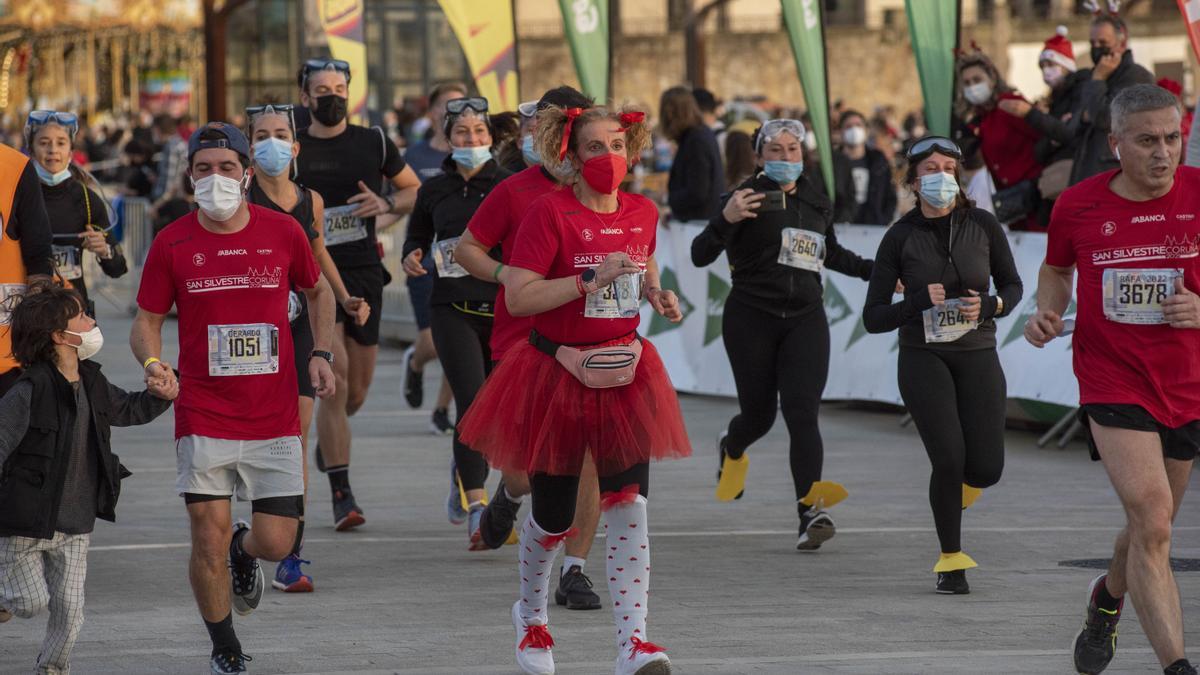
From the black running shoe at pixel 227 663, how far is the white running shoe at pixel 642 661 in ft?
4.08

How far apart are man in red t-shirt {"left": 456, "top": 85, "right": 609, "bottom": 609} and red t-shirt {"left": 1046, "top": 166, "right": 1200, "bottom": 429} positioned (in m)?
2.00

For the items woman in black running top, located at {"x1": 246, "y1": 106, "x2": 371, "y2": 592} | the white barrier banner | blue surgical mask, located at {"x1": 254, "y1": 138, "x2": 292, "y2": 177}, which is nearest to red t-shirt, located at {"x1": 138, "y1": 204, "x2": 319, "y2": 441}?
woman in black running top, located at {"x1": 246, "y1": 106, "x2": 371, "y2": 592}

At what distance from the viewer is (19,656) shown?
725cm

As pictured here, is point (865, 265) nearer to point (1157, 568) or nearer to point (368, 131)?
point (368, 131)

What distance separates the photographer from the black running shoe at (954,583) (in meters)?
8.37

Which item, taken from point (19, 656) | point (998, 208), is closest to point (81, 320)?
point (19, 656)

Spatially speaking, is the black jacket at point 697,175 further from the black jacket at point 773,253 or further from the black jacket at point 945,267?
the black jacket at point 945,267

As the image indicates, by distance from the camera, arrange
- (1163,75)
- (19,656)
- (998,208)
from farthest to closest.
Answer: (1163,75) → (998,208) → (19,656)

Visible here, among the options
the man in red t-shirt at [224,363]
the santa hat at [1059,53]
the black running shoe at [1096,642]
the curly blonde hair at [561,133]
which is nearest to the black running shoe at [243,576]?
the man in red t-shirt at [224,363]

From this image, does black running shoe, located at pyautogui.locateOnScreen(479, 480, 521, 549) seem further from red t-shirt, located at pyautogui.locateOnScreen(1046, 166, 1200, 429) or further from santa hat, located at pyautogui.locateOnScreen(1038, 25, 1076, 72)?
santa hat, located at pyautogui.locateOnScreen(1038, 25, 1076, 72)

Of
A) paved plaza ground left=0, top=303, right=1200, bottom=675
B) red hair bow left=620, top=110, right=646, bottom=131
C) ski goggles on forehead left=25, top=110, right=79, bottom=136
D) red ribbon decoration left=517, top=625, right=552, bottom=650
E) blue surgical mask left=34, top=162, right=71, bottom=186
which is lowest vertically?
paved plaza ground left=0, top=303, right=1200, bottom=675

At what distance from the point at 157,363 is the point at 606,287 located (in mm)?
1469

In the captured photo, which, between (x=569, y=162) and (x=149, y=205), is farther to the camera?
(x=149, y=205)

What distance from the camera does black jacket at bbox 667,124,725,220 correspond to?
567 inches
